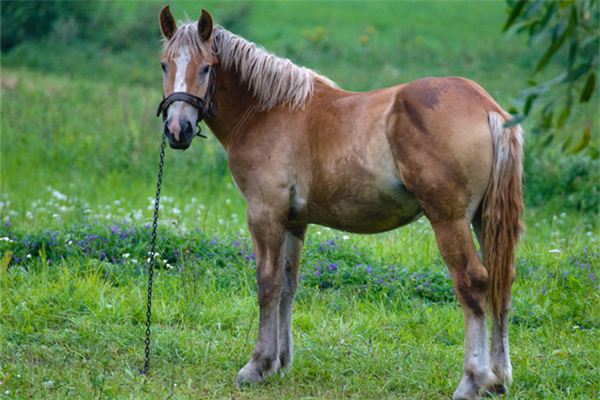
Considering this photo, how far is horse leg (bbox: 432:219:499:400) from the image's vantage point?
4.82m

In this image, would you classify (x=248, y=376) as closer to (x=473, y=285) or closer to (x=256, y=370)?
(x=256, y=370)

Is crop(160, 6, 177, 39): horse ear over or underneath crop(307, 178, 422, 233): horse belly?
over

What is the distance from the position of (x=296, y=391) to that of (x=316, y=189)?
4.06 feet

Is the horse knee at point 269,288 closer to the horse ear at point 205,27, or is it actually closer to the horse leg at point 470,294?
the horse leg at point 470,294

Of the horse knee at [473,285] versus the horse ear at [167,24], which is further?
the horse ear at [167,24]

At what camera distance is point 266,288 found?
17.8 ft

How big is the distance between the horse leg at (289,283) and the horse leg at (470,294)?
1.13 meters

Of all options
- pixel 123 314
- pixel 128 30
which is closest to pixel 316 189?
pixel 123 314

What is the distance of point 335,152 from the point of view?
513cm

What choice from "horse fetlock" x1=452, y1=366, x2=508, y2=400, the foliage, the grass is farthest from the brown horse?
the foliage

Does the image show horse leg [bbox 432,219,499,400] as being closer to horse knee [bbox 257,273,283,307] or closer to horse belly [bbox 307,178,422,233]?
horse belly [bbox 307,178,422,233]

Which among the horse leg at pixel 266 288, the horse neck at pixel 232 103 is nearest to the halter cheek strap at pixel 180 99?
the horse neck at pixel 232 103

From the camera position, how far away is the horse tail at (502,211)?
4.79 meters

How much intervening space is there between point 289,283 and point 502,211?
1.54 metres
